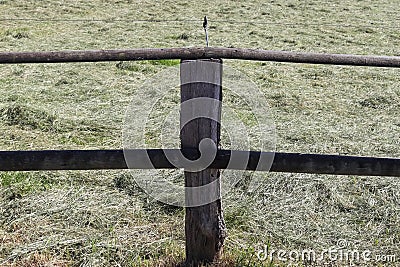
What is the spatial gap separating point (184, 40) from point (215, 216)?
6.24m

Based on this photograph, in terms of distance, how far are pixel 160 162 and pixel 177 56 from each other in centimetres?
49

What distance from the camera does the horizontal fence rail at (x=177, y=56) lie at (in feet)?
7.68

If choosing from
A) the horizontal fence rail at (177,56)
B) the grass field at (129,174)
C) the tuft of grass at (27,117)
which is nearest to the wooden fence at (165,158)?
the horizontal fence rail at (177,56)

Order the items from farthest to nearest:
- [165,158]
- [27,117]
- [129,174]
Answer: [27,117]
[129,174]
[165,158]

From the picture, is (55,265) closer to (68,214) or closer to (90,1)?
(68,214)

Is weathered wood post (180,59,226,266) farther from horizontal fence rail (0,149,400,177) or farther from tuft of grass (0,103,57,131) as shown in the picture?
tuft of grass (0,103,57,131)

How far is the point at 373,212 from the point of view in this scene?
3426 mm

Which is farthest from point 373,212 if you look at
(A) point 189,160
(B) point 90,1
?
(B) point 90,1

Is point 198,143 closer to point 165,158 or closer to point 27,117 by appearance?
point 165,158

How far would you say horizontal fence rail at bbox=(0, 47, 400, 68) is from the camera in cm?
234

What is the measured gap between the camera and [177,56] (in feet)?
7.82

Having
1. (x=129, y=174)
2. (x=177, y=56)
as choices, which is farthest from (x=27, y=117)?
(x=177, y=56)

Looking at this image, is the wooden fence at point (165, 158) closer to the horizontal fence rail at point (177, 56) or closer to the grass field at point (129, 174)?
the horizontal fence rail at point (177, 56)

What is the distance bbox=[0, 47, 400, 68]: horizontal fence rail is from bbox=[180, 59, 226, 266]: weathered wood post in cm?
7
